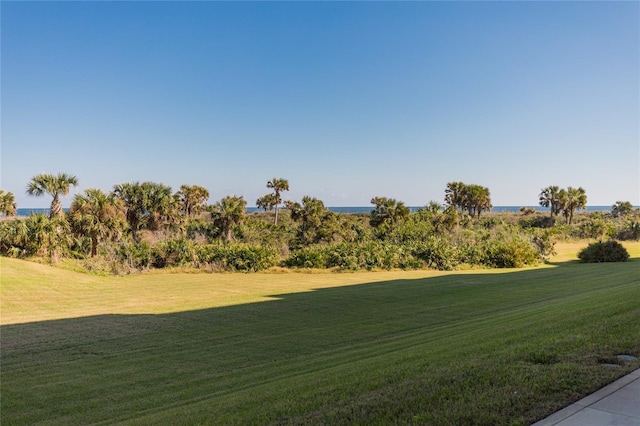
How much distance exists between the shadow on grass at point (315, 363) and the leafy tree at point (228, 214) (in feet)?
70.5

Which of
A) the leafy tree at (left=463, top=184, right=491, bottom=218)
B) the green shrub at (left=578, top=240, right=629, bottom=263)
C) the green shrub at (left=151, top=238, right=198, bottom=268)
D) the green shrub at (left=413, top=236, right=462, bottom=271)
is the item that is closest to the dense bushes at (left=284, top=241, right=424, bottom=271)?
the green shrub at (left=413, top=236, right=462, bottom=271)

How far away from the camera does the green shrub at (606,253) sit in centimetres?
2966

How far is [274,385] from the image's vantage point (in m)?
6.27

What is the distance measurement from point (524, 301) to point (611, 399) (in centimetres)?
1179

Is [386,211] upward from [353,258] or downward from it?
upward

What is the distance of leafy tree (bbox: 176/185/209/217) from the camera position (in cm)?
4838

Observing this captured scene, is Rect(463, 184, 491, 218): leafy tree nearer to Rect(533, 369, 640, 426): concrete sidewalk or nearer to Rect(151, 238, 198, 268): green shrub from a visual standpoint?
Rect(151, 238, 198, 268): green shrub

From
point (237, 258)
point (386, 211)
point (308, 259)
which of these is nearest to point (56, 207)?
point (237, 258)

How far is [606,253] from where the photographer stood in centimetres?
3002

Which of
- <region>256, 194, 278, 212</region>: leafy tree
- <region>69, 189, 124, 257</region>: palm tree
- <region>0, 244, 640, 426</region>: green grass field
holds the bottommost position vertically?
<region>0, 244, 640, 426</region>: green grass field

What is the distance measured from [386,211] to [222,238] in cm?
1757

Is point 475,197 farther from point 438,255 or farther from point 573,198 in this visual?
point 438,255

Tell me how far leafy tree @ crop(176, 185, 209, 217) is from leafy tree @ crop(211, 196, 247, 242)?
13.0 meters

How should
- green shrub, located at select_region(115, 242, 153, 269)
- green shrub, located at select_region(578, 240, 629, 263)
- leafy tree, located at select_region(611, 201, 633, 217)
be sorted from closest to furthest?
1. green shrub, located at select_region(115, 242, 153, 269)
2. green shrub, located at select_region(578, 240, 629, 263)
3. leafy tree, located at select_region(611, 201, 633, 217)
